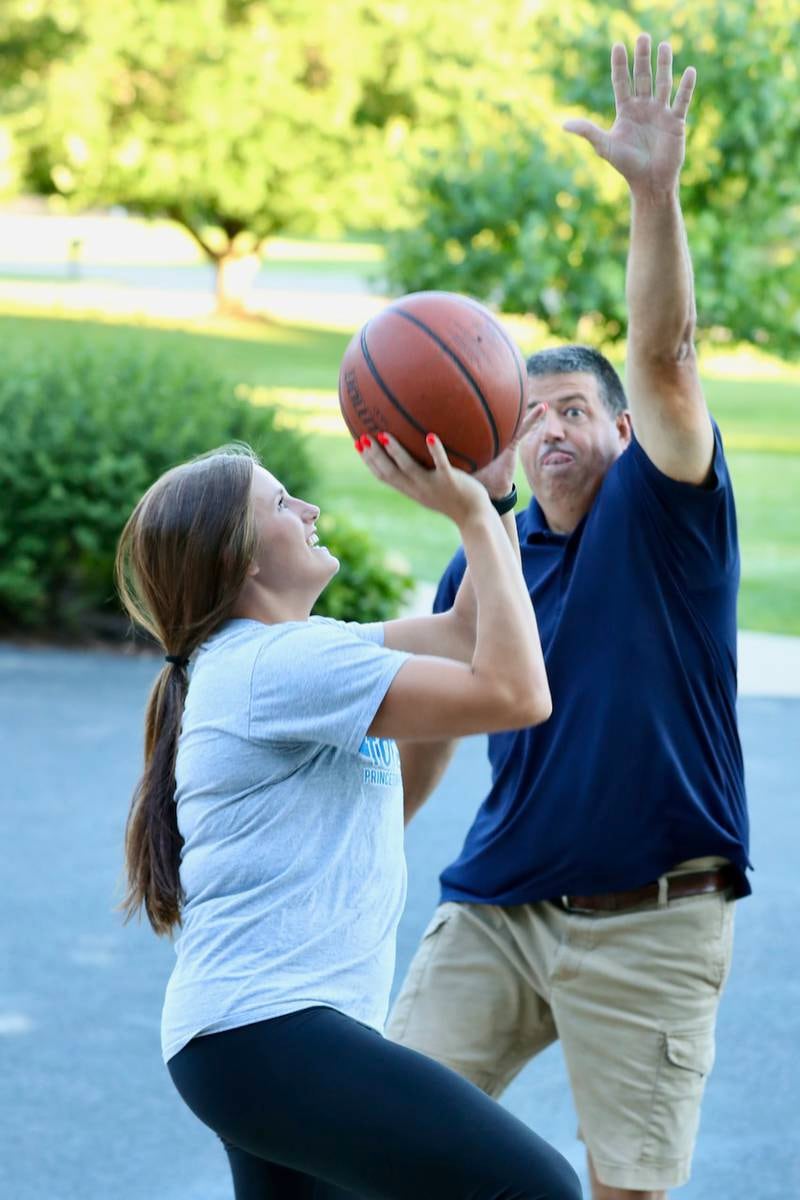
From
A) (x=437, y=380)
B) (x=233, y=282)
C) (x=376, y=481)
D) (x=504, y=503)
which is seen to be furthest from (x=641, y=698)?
(x=233, y=282)

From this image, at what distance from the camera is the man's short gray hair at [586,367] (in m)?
3.84

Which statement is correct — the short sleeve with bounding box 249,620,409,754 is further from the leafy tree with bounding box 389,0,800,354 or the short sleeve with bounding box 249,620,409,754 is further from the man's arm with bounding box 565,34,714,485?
the leafy tree with bounding box 389,0,800,354

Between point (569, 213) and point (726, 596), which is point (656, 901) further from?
point (569, 213)

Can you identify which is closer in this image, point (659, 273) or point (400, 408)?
point (400, 408)

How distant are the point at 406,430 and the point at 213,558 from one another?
0.40m

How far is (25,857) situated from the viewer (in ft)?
23.6

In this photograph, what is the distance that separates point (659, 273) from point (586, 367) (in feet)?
1.98

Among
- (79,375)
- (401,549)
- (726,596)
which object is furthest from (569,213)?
(726,596)

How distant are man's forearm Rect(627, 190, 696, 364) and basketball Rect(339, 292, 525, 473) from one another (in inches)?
10.2

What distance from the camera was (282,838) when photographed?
275cm

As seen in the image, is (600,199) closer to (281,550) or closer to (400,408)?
(400,408)

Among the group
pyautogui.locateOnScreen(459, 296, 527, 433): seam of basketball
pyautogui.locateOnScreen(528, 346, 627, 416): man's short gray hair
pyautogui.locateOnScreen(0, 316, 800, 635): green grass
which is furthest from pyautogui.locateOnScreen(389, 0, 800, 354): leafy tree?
pyautogui.locateOnScreen(459, 296, 527, 433): seam of basketball

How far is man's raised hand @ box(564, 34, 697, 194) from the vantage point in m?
3.25

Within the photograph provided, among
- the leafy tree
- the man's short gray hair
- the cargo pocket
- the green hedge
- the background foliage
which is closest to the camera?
the cargo pocket
